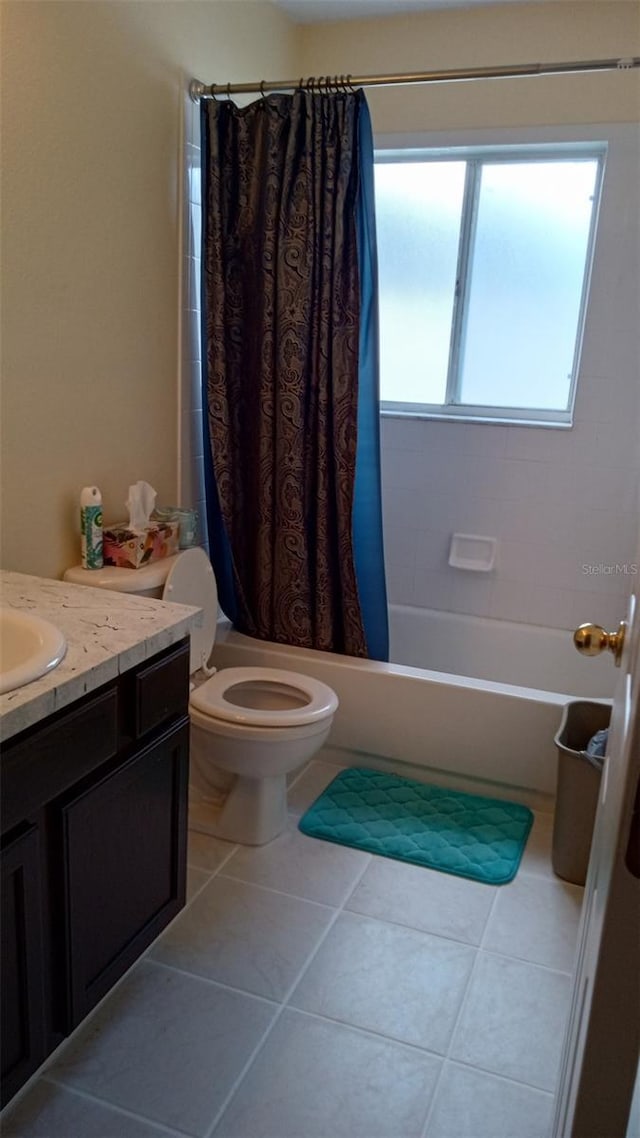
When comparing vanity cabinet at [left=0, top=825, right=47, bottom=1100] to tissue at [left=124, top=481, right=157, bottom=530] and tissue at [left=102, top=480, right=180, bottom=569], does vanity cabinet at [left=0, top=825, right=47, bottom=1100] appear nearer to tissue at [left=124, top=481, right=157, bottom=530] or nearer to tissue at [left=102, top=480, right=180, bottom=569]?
tissue at [left=102, top=480, right=180, bottom=569]

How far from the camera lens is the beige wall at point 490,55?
268 centimetres

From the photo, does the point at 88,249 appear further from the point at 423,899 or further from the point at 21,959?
the point at 423,899

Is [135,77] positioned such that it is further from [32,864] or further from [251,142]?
[32,864]

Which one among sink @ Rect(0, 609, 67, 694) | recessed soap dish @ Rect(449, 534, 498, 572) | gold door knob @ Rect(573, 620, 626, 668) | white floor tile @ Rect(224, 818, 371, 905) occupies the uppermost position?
gold door knob @ Rect(573, 620, 626, 668)

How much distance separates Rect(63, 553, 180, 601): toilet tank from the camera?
2.03 meters

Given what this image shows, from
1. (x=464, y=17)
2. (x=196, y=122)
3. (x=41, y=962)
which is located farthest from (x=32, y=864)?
(x=464, y=17)

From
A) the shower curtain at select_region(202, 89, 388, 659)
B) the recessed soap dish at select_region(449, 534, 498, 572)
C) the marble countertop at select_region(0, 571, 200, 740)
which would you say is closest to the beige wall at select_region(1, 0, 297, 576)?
the shower curtain at select_region(202, 89, 388, 659)

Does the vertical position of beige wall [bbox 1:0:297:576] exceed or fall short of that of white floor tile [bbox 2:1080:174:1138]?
it exceeds it

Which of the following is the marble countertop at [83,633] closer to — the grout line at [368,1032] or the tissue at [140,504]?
the tissue at [140,504]

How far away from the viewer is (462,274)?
3.12 metres

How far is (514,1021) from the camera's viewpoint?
172cm

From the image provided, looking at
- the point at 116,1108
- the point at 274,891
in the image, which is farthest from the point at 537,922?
the point at 116,1108

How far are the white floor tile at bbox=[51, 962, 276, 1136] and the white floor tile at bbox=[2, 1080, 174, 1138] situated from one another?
24mm

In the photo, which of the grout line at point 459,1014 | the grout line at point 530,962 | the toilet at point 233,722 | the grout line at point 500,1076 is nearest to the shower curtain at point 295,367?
the toilet at point 233,722
